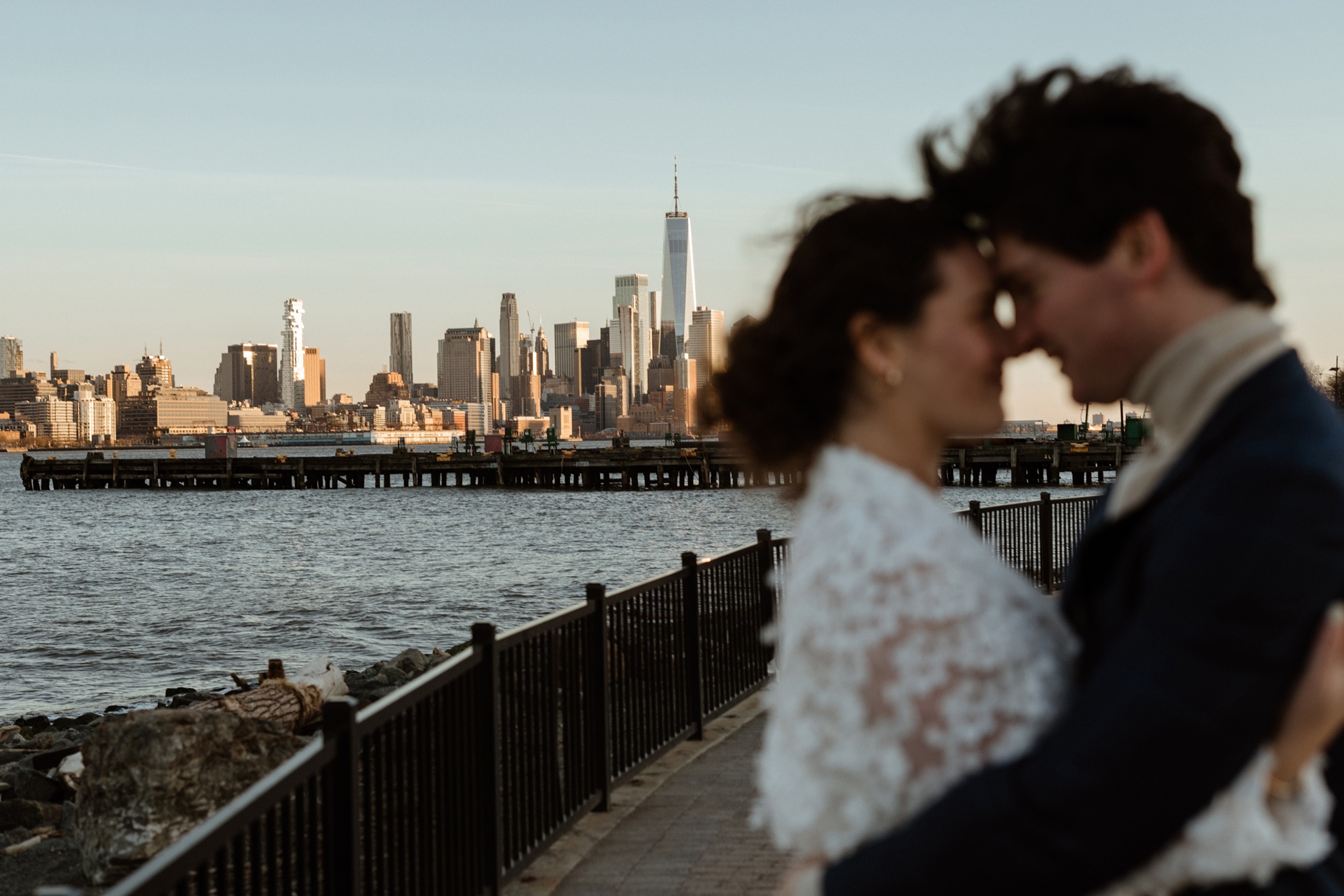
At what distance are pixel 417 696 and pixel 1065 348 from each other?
3074 mm

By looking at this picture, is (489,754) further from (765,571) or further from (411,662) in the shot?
(411,662)

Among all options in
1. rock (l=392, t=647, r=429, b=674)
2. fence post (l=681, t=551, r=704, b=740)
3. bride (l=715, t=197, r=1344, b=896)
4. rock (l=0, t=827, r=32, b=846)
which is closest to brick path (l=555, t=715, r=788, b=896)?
fence post (l=681, t=551, r=704, b=740)

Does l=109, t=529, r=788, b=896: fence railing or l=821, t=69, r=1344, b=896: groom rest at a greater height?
l=821, t=69, r=1344, b=896: groom

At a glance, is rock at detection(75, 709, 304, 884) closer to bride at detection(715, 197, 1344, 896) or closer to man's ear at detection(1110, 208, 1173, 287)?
bride at detection(715, 197, 1344, 896)

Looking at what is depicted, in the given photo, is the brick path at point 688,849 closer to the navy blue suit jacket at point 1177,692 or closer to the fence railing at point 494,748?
the fence railing at point 494,748

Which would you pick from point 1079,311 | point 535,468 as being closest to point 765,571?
point 1079,311

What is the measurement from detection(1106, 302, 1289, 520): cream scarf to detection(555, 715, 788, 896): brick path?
3.97 metres

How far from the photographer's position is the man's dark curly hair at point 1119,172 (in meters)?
1.36

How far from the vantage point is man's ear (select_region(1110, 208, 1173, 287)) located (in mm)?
1364

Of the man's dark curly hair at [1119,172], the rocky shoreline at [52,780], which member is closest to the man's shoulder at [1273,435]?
the man's dark curly hair at [1119,172]

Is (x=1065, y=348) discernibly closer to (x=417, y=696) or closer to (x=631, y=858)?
(x=417, y=696)

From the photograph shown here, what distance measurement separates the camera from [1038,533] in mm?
14117

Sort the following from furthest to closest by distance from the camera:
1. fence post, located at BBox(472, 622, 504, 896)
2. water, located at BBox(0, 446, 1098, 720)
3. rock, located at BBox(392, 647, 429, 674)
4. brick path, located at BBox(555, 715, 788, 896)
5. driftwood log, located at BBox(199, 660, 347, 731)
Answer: water, located at BBox(0, 446, 1098, 720) → rock, located at BBox(392, 647, 429, 674) → driftwood log, located at BBox(199, 660, 347, 731) → brick path, located at BBox(555, 715, 788, 896) → fence post, located at BBox(472, 622, 504, 896)

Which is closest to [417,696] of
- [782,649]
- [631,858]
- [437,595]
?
[631,858]
